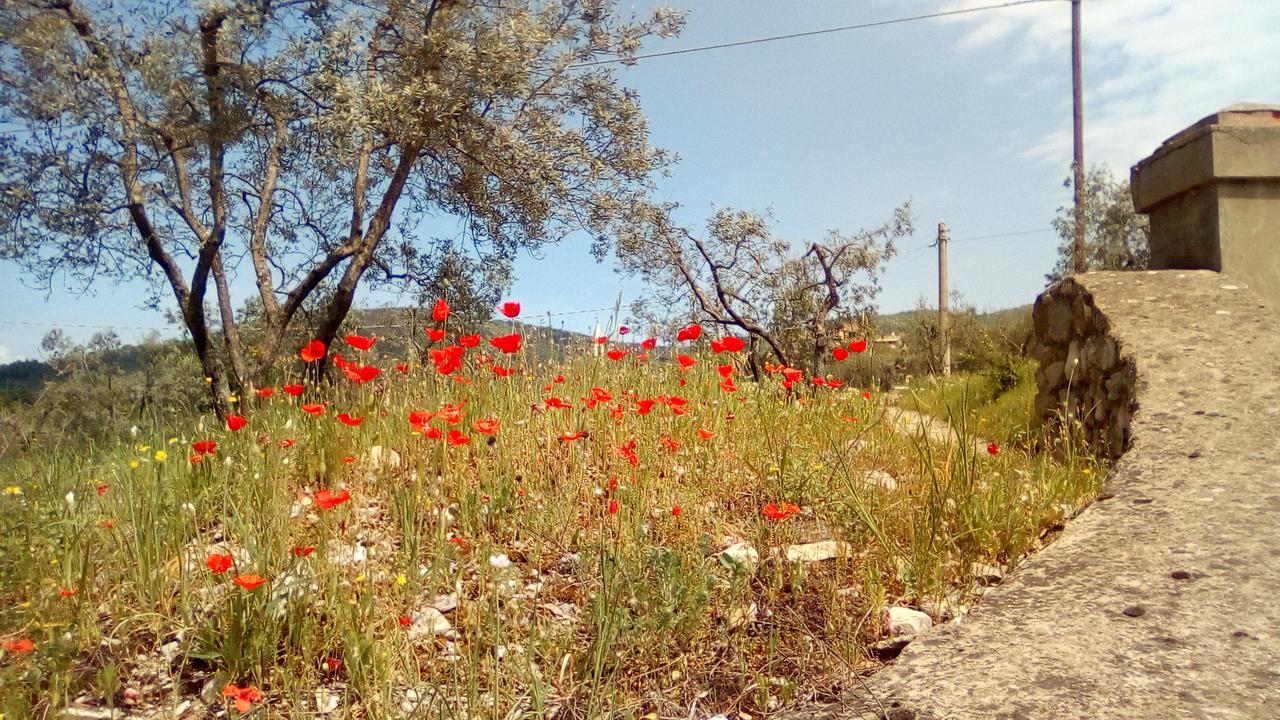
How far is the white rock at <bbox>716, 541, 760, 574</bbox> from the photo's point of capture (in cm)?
249

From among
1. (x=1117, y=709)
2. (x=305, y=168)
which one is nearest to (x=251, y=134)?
(x=305, y=168)

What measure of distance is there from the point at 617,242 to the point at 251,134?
6.07 m

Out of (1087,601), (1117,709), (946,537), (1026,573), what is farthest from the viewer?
(946,537)

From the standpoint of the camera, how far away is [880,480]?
3412mm

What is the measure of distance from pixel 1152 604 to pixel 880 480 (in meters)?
1.35

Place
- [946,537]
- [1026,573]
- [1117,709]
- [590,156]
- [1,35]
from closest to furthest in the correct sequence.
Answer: [1117,709] → [1026,573] → [946,537] → [1,35] → [590,156]

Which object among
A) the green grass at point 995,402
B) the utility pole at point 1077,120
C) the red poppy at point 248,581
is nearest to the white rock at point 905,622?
the red poppy at point 248,581

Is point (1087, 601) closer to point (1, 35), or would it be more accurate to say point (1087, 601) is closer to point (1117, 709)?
point (1117, 709)

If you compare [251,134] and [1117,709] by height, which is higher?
[251,134]

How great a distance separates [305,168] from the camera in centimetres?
1212

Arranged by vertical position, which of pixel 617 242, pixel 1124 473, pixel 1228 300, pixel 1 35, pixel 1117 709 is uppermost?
pixel 1 35

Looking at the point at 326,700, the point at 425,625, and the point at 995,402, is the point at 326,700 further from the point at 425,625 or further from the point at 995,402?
the point at 995,402

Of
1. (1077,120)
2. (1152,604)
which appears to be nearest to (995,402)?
(1152,604)

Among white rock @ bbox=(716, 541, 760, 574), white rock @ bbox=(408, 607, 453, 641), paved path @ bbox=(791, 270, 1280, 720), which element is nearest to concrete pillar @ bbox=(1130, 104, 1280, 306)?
paved path @ bbox=(791, 270, 1280, 720)
